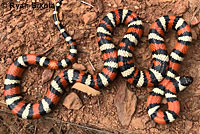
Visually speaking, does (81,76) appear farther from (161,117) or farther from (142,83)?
(161,117)

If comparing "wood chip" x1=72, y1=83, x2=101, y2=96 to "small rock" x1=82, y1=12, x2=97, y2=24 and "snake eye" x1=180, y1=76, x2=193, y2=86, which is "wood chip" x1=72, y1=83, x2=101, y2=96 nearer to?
"small rock" x1=82, y1=12, x2=97, y2=24

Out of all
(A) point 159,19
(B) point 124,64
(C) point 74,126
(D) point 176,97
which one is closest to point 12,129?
(C) point 74,126

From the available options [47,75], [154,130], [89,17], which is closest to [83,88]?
[47,75]

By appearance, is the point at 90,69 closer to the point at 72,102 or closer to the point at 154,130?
the point at 72,102

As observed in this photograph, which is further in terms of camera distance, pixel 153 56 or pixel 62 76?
pixel 153 56

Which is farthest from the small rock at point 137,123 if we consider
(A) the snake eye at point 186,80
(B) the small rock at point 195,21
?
(B) the small rock at point 195,21

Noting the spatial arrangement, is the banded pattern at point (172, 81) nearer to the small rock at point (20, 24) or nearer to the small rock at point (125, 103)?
the small rock at point (125, 103)
